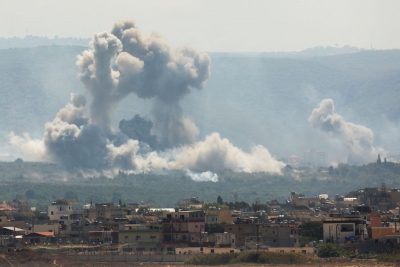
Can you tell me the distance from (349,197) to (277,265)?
9101cm

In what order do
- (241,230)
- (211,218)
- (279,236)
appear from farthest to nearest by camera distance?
Result: (211,218), (241,230), (279,236)

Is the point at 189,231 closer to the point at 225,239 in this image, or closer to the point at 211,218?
the point at 225,239

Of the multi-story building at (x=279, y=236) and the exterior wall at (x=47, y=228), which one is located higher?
the exterior wall at (x=47, y=228)

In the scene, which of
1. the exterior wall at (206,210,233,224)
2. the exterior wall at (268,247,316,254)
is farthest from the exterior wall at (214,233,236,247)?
the exterior wall at (206,210,233,224)

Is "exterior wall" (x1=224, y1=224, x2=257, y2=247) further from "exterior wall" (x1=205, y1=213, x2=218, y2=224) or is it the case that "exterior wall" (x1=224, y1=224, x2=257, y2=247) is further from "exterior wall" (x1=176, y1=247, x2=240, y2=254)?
"exterior wall" (x1=176, y1=247, x2=240, y2=254)

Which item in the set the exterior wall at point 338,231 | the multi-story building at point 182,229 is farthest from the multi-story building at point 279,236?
the multi-story building at point 182,229

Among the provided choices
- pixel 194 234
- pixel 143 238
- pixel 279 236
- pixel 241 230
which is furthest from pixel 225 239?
pixel 241 230

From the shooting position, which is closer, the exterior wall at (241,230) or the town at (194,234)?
the town at (194,234)

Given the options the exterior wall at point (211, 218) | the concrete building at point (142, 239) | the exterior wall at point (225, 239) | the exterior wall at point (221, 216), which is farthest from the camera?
the exterior wall at point (221, 216)

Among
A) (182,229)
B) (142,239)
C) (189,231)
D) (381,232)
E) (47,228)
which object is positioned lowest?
(142,239)

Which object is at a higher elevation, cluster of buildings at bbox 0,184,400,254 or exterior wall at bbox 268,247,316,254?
cluster of buildings at bbox 0,184,400,254

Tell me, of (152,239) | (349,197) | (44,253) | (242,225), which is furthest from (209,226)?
(349,197)

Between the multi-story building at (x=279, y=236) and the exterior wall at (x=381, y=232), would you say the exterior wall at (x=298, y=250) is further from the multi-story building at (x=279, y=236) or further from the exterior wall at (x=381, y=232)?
the exterior wall at (x=381, y=232)

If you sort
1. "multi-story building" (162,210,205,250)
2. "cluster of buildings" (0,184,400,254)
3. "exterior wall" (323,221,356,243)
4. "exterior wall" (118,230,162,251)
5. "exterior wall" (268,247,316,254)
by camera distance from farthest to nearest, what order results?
1. "multi-story building" (162,210,205,250)
2. "exterior wall" (323,221,356,243)
3. "exterior wall" (118,230,162,251)
4. "cluster of buildings" (0,184,400,254)
5. "exterior wall" (268,247,316,254)
